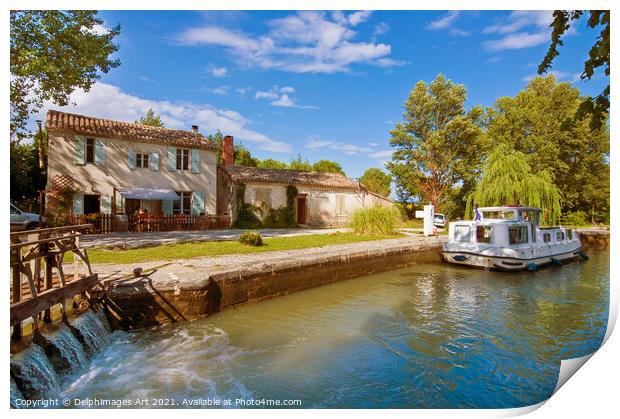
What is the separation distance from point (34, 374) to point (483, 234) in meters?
11.9

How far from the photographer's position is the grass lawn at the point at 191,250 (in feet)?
23.8

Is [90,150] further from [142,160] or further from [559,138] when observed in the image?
[559,138]

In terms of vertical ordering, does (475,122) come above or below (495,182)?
above

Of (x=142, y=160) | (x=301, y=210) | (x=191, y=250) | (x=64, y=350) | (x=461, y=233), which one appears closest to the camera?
(x=64, y=350)

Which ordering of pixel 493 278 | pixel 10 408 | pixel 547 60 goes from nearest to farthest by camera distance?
pixel 10 408
pixel 547 60
pixel 493 278

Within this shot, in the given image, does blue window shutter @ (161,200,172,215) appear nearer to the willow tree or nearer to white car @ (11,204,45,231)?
white car @ (11,204,45,231)

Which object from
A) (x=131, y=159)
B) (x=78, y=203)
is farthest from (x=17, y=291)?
(x=131, y=159)

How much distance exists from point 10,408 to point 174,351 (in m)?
1.71

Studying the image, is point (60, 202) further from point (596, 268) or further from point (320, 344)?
point (596, 268)

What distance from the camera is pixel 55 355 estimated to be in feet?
12.3

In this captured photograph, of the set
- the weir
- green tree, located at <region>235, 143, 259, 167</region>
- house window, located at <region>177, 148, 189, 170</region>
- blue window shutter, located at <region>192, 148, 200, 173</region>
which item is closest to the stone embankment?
the weir

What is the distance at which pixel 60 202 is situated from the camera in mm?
10648

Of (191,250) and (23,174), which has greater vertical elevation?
(23,174)

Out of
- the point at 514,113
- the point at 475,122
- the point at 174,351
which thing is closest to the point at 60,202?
the point at 174,351
